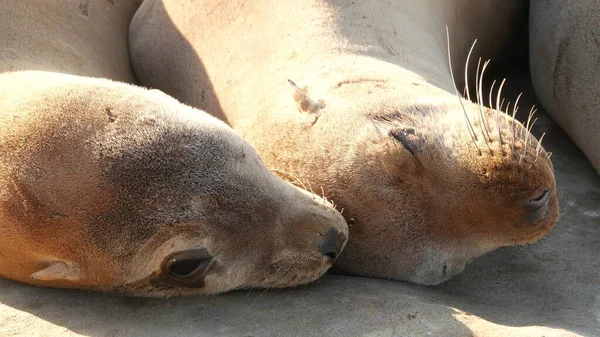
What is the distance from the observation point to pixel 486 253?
12.3 feet

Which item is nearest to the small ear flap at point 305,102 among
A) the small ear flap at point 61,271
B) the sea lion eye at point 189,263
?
the sea lion eye at point 189,263

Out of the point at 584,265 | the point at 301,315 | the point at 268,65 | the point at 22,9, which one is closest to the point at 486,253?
the point at 584,265

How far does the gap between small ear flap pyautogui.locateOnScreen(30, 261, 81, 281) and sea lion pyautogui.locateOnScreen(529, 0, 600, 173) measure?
2622mm

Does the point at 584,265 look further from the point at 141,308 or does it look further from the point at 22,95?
the point at 22,95

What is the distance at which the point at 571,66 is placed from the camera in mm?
4738

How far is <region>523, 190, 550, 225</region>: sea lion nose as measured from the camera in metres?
3.25

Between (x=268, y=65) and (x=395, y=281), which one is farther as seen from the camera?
(x=268, y=65)

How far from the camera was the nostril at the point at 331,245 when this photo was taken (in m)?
3.35

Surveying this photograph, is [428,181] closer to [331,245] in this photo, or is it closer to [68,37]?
[331,245]

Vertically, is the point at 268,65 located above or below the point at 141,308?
above

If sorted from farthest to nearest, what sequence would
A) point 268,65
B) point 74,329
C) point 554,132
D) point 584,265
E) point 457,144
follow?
1. point 554,132
2. point 268,65
3. point 584,265
4. point 457,144
5. point 74,329

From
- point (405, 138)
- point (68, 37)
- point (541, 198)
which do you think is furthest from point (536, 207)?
point (68, 37)

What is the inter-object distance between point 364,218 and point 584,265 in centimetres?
98

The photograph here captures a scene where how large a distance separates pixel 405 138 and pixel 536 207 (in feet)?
1.76
